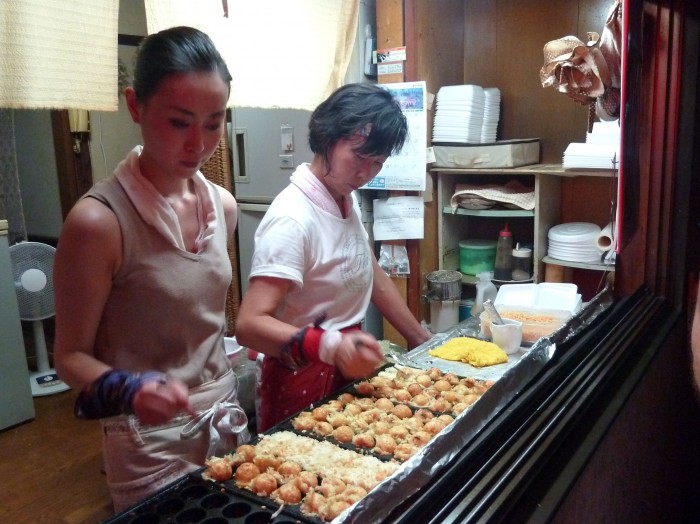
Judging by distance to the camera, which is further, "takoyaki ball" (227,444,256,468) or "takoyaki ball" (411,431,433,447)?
"takoyaki ball" (411,431,433,447)

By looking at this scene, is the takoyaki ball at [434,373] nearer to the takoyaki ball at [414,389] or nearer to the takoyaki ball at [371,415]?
the takoyaki ball at [414,389]

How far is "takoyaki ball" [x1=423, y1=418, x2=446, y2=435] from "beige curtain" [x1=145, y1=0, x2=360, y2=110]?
126 cm

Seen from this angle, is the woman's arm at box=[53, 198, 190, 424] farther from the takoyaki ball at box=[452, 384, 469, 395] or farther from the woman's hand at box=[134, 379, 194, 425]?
the takoyaki ball at box=[452, 384, 469, 395]

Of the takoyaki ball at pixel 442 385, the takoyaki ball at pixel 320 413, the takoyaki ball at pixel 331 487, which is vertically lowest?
the takoyaki ball at pixel 331 487

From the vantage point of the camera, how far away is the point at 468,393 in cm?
167

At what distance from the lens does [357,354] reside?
116 cm

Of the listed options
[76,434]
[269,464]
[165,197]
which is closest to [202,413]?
[269,464]

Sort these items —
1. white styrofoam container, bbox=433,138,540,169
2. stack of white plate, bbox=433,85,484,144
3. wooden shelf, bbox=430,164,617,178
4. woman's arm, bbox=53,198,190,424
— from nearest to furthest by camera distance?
woman's arm, bbox=53,198,190,424 < wooden shelf, bbox=430,164,617,178 < white styrofoam container, bbox=433,138,540,169 < stack of white plate, bbox=433,85,484,144

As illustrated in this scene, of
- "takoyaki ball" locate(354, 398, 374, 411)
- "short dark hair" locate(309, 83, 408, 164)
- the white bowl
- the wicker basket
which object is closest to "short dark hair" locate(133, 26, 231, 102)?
"short dark hair" locate(309, 83, 408, 164)

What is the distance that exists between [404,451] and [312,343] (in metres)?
0.35

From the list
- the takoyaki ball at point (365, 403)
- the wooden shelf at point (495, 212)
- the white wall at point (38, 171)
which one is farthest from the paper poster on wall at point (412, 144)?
the white wall at point (38, 171)

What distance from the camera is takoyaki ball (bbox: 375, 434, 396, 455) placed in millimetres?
1351

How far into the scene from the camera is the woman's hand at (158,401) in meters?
0.87

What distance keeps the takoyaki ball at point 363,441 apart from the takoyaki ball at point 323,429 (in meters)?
0.07
